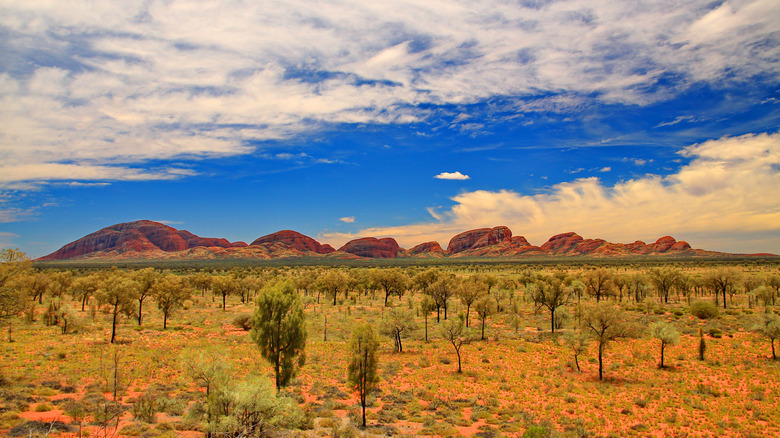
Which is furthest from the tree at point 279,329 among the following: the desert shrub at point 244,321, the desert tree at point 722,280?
the desert tree at point 722,280

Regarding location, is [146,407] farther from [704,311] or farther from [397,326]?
[704,311]

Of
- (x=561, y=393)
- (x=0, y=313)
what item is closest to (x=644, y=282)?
(x=561, y=393)

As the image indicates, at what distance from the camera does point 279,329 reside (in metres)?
24.9

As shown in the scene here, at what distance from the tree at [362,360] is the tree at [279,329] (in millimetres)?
4021

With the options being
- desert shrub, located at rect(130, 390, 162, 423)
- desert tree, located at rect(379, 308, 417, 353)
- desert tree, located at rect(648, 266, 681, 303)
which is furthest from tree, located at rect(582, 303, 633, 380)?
desert tree, located at rect(648, 266, 681, 303)

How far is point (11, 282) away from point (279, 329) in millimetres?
16674

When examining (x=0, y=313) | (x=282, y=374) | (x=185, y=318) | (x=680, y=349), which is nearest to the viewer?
(x=0, y=313)

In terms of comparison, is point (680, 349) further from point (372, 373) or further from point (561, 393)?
point (372, 373)

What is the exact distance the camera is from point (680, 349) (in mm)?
37156

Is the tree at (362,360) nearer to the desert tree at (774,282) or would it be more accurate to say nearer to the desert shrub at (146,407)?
the desert shrub at (146,407)

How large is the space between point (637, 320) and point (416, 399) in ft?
129

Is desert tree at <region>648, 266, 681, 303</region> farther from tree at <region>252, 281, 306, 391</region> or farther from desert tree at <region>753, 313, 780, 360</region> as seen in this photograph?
tree at <region>252, 281, 306, 391</region>

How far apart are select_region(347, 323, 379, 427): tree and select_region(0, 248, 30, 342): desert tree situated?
20578 millimetres

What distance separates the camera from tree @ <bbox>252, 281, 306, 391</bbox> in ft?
81.4
